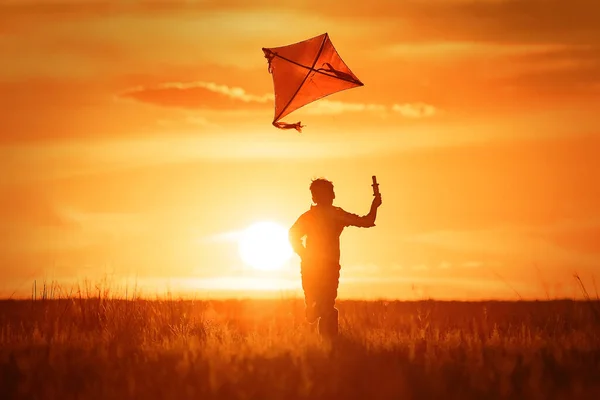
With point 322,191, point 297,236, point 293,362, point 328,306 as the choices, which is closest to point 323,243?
point 297,236

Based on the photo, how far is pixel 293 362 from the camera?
9.91 metres

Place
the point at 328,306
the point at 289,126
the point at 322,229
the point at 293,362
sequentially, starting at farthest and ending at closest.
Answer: the point at 289,126
the point at 328,306
the point at 322,229
the point at 293,362

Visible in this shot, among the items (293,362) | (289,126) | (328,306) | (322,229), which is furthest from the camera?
(289,126)

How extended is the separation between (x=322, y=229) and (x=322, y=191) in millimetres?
511

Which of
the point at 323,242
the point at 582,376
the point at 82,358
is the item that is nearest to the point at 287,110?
the point at 323,242

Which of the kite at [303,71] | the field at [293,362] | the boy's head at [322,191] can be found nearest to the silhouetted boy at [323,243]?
the boy's head at [322,191]

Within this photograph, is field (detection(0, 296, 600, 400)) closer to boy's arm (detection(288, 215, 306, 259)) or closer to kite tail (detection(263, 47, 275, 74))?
boy's arm (detection(288, 215, 306, 259))

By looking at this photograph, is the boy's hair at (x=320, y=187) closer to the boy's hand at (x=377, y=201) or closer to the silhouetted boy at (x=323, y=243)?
the silhouetted boy at (x=323, y=243)

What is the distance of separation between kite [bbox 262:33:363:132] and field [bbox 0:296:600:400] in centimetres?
372

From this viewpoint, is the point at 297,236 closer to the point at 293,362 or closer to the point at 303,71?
the point at 293,362

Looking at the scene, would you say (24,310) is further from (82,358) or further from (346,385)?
(346,385)

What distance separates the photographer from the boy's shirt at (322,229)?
12.1 metres

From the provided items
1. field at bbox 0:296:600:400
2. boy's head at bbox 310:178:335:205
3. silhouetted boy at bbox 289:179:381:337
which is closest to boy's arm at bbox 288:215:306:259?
silhouetted boy at bbox 289:179:381:337

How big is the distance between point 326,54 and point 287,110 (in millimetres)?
1166
